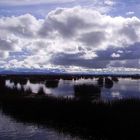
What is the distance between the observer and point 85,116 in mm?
28281

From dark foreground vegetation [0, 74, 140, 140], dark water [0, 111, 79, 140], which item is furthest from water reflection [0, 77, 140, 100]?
dark water [0, 111, 79, 140]

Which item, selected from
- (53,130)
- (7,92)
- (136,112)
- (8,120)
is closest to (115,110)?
(136,112)

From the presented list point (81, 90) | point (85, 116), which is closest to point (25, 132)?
point (85, 116)

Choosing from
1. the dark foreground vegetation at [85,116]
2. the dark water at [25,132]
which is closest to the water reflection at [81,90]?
the dark foreground vegetation at [85,116]

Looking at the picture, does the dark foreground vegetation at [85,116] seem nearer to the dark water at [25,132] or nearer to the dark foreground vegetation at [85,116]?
the dark foreground vegetation at [85,116]

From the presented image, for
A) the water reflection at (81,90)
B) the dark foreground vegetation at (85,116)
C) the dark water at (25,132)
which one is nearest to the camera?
the dark foreground vegetation at (85,116)

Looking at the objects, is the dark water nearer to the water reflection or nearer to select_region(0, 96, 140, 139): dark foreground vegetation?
select_region(0, 96, 140, 139): dark foreground vegetation

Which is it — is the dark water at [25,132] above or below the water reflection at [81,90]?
below

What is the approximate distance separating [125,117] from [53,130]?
5193 mm

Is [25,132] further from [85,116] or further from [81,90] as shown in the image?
[81,90]

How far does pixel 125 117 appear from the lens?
25.6 meters

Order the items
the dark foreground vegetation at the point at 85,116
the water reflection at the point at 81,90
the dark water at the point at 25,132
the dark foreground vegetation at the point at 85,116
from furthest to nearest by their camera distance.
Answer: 1. the water reflection at the point at 81,90
2. the dark water at the point at 25,132
3. the dark foreground vegetation at the point at 85,116
4. the dark foreground vegetation at the point at 85,116

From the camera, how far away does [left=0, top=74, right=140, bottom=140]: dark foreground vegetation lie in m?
24.2

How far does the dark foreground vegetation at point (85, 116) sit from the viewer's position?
79.3 feet
